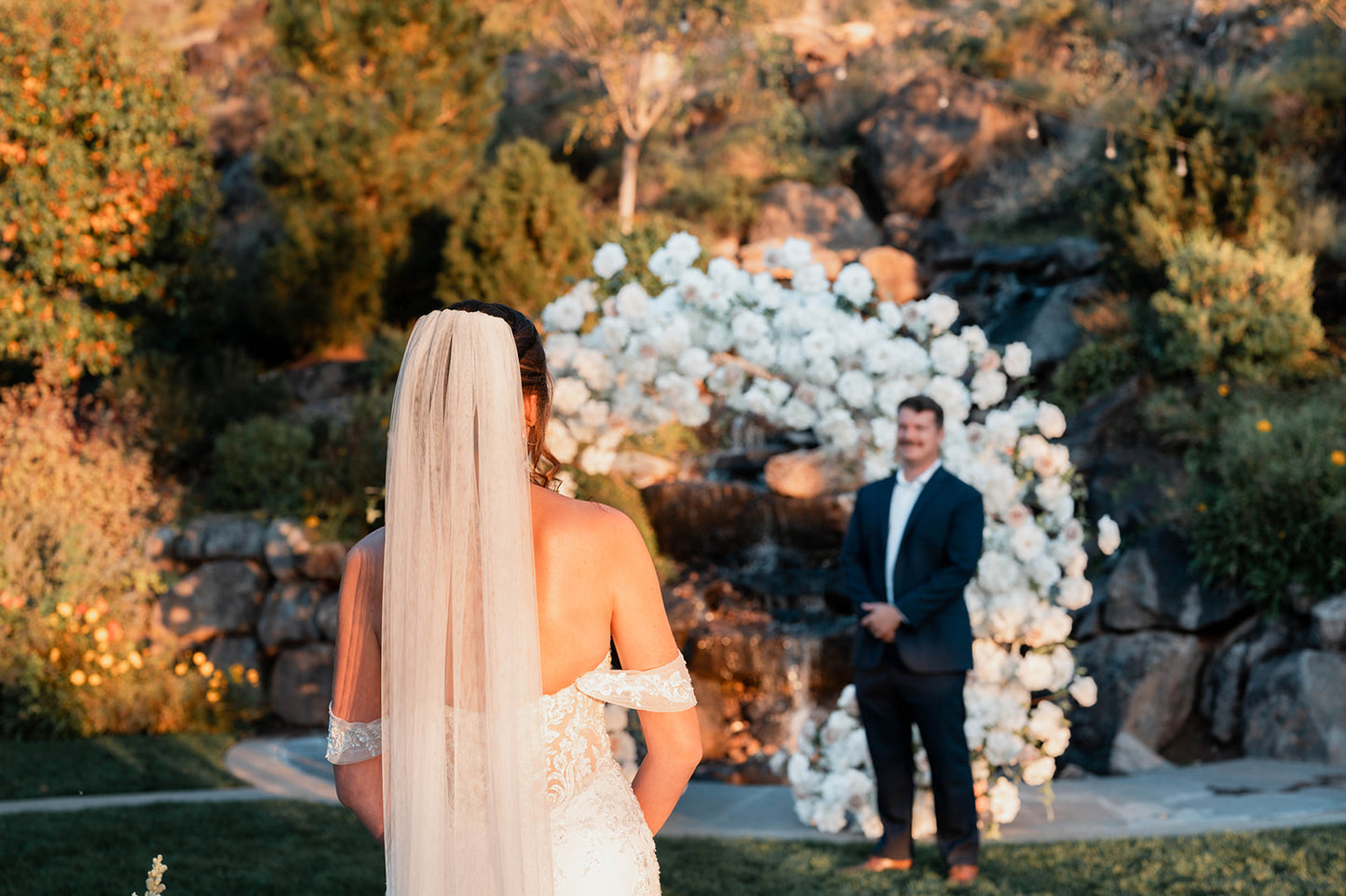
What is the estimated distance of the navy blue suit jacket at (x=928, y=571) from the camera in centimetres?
492

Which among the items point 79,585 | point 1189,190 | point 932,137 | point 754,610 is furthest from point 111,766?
point 932,137

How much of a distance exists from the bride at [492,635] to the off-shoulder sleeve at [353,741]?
0.09 meters

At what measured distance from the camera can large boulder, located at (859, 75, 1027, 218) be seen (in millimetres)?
20062

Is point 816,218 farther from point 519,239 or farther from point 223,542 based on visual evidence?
point 223,542

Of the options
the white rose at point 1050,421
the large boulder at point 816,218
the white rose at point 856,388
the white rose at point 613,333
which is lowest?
the white rose at point 1050,421

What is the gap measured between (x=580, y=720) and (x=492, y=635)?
30cm

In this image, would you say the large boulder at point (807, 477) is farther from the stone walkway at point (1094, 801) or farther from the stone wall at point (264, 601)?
the stone wall at point (264, 601)

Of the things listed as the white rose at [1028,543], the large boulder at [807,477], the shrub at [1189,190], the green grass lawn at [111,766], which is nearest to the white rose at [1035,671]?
the white rose at [1028,543]

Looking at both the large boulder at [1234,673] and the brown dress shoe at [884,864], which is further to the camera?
the large boulder at [1234,673]

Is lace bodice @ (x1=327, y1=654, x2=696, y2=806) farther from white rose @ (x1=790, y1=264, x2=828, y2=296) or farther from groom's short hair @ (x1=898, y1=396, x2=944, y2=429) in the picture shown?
white rose @ (x1=790, y1=264, x2=828, y2=296)

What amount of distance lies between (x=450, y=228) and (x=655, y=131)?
7627mm

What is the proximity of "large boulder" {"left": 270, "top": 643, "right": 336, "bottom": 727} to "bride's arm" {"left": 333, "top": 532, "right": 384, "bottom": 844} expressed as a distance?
23.5 ft

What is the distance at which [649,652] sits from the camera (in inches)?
82.3

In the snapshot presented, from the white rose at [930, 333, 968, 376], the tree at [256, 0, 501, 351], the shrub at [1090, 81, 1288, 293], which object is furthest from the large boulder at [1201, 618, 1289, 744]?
the tree at [256, 0, 501, 351]
